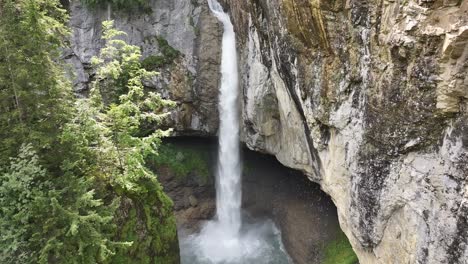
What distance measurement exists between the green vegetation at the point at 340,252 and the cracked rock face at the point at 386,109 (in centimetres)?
378

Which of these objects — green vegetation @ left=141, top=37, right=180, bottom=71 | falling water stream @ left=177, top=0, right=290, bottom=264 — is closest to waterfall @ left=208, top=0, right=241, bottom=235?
falling water stream @ left=177, top=0, right=290, bottom=264

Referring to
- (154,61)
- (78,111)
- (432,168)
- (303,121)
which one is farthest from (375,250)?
(154,61)

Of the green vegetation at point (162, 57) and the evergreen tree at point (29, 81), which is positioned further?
the green vegetation at point (162, 57)

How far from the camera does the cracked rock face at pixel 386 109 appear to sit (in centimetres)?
632

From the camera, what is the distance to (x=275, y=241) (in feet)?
56.6

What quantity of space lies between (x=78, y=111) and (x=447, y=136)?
8.13 m

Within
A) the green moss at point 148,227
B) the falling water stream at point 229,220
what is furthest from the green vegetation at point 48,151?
the falling water stream at point 229,220

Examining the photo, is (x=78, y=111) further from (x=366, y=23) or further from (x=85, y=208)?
(x=366, y=23)

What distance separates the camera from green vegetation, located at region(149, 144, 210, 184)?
1998cm

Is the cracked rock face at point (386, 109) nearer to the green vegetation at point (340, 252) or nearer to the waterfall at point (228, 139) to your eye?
the green vegetation at point (340, 252)

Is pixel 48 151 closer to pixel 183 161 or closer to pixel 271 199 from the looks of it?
pixel 183 161

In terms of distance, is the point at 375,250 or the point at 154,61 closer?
the point at 375,250

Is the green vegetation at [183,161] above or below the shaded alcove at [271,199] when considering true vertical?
above

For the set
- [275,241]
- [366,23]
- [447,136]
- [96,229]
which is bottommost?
[275,241]
